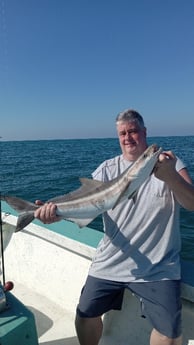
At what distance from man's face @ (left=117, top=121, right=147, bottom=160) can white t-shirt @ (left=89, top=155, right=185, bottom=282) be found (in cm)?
29

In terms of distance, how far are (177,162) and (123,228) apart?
0.75 meters

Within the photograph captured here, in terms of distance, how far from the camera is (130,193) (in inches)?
96.2

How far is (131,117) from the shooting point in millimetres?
2855

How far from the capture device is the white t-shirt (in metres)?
2.74

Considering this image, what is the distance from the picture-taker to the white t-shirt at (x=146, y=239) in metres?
2.74

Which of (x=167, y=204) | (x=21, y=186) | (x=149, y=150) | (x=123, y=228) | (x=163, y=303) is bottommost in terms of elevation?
(x=21, y=186)

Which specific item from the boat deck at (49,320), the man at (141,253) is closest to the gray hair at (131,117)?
the man at (141,253)

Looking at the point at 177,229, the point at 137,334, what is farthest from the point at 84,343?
the point at 177,229

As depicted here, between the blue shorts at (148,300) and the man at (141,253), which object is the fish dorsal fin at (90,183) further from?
the blue shorts at (148,300)

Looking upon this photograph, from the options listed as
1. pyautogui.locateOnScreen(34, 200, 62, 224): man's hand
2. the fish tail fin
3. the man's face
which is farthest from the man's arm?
the fish tail fin

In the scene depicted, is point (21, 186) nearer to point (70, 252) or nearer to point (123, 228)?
point (70, 252)

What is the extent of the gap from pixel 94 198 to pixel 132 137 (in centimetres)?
66

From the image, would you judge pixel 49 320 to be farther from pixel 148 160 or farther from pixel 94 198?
pixel 148 160

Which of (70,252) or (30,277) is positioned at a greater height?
(70,252)
